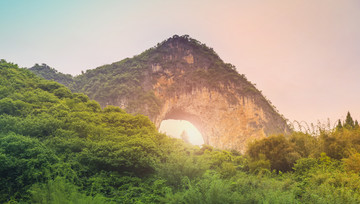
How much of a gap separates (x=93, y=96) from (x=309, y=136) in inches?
1021

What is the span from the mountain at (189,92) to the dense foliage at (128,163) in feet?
44.9

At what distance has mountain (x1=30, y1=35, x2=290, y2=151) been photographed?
101ft

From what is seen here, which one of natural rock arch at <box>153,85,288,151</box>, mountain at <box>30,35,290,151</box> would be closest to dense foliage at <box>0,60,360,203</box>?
mountain at <box>30,35,290,151</box>

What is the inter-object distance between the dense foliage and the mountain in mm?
13697

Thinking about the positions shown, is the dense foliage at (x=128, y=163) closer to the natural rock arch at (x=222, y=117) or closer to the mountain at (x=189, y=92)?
the mountain at (x=189, y=92)

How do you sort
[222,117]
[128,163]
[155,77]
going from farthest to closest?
[155,77], [222,117], [128,163]

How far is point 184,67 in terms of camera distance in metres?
36.5

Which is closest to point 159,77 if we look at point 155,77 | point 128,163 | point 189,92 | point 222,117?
point 155,77

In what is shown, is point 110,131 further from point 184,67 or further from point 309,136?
point 184,67

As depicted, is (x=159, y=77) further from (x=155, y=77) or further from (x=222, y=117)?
(x=222, y=117)

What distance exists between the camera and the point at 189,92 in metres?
34.5

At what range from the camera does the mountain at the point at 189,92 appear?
30.8 m

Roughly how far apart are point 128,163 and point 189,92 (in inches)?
973

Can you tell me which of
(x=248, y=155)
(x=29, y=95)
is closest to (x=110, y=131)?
(x=29, y=95)
